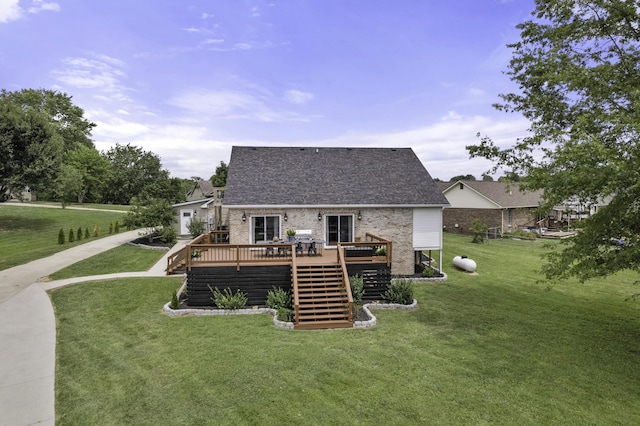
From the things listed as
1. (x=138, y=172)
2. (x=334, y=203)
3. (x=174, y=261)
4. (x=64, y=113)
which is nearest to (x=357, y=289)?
(x=334, y=203)

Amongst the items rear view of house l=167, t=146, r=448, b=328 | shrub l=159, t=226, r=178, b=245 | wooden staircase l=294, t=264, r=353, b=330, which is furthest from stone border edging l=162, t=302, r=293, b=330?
shrub l=159, t=226, r=178, b=245

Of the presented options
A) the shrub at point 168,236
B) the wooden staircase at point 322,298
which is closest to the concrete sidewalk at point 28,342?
the shrub at point 168,236

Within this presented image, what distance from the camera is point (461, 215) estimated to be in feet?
130

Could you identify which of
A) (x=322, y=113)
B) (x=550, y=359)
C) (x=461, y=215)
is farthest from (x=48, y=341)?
(x=461, y=215)

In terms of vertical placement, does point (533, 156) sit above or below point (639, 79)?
below

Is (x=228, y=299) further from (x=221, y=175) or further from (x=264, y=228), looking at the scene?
(x=221, y=175)

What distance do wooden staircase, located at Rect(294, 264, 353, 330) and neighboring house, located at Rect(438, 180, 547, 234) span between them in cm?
2943

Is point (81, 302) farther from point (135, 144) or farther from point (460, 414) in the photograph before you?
point (135, 144)

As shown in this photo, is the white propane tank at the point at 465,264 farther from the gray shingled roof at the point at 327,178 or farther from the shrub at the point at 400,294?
the shrub at the point at 400,294

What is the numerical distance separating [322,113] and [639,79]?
2139 cm

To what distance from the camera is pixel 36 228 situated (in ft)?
97.7

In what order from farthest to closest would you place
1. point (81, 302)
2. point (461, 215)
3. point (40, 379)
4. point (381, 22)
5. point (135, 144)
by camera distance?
point (135, 144)
point (461, 215)
point (381, 22)
point (81, 302)
point (40, 379)

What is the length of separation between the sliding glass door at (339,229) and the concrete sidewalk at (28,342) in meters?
9.07

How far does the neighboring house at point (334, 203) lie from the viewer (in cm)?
1681
